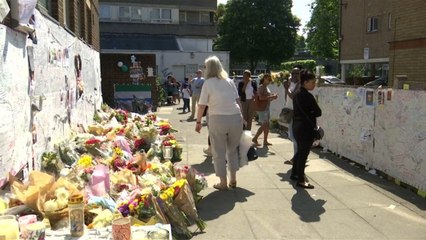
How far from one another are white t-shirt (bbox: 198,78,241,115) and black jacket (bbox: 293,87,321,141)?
3.13ft

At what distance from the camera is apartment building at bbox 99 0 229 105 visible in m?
39.7

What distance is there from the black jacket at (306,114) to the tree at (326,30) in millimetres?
44539

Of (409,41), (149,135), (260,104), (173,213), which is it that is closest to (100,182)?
(173,213)

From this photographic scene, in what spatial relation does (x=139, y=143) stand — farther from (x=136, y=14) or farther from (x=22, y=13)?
(x=136, y=14)

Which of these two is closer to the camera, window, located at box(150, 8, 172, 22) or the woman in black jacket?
the woman in black jacket

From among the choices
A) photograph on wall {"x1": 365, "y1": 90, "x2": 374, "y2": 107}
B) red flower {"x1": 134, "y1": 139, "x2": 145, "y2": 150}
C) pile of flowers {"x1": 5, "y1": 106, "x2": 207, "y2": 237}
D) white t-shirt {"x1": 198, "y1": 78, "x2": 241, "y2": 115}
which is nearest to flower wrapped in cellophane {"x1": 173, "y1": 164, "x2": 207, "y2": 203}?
pile of flowers {"x1": 5, "y1": 106, "x2": 207, "y2": 237}

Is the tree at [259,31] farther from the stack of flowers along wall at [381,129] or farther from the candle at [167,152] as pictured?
the candle at [167,152]

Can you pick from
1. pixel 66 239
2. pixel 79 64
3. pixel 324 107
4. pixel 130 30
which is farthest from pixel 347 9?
pixel 66 239

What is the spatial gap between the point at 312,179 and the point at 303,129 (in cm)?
110

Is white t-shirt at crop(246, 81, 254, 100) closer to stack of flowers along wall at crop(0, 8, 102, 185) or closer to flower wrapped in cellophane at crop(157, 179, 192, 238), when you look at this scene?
stack of flowers along wall at crop(0, 8, 102, 185)

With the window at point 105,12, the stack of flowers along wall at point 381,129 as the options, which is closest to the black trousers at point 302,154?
the stack of flowers along wall at point 381,129

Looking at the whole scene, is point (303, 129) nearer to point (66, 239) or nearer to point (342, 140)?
point (342, 140)

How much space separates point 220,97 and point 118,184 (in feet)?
6.38

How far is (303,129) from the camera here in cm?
653
